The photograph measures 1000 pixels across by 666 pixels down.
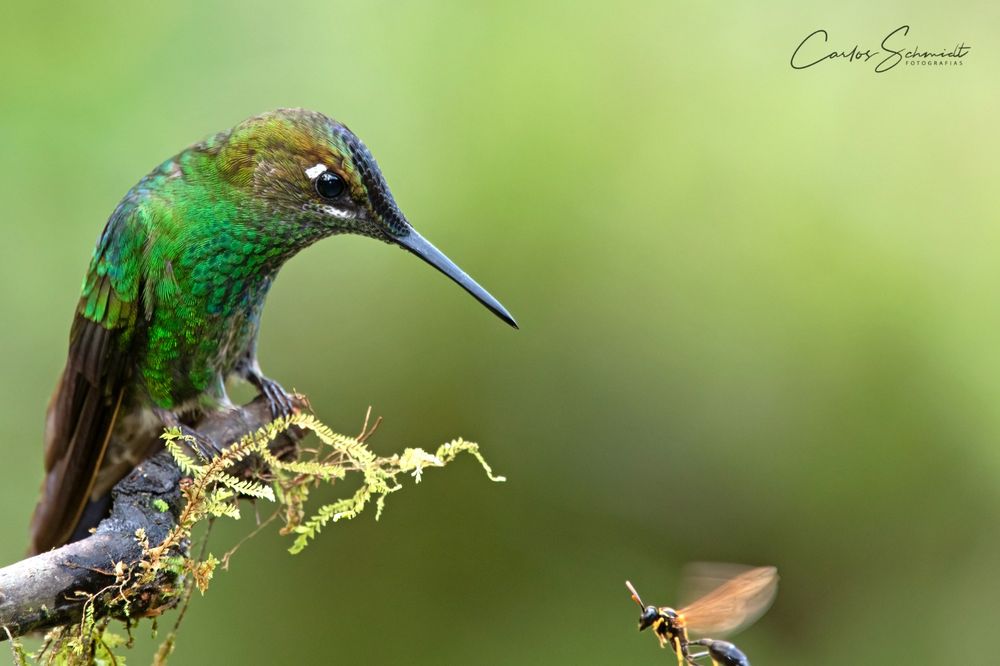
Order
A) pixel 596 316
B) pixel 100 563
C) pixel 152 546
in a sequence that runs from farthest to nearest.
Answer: pixel 596 316
pixel 152 546
pixel 100 563

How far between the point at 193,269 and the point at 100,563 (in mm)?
963

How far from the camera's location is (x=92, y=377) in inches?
125

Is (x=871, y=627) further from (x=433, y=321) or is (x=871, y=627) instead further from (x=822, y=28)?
(x=822, y=28)

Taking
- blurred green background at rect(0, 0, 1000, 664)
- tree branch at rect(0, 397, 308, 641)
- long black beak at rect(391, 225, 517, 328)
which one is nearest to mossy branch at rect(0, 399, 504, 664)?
A: tree branch at rect(0, 397, 308, 641)

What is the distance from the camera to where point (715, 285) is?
4617mm

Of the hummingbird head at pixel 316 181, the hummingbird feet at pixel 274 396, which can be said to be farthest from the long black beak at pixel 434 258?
the hummingbird feet at pixel 274 396

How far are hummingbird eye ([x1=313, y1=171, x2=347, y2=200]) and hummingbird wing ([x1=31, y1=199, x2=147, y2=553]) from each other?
20.9 inches

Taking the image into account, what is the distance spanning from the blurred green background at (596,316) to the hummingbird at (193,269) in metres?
1.23

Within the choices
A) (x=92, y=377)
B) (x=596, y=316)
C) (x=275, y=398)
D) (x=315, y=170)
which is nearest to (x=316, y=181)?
(x=315, y=170)

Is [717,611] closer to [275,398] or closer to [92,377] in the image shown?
[275,398]

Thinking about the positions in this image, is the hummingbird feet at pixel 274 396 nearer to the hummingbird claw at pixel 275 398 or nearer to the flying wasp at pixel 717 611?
the hummingbird claw at pixel 275 398

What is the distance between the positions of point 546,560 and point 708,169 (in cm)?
185

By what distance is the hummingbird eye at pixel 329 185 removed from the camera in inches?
117

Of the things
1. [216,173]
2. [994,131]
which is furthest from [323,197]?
[994,131]
